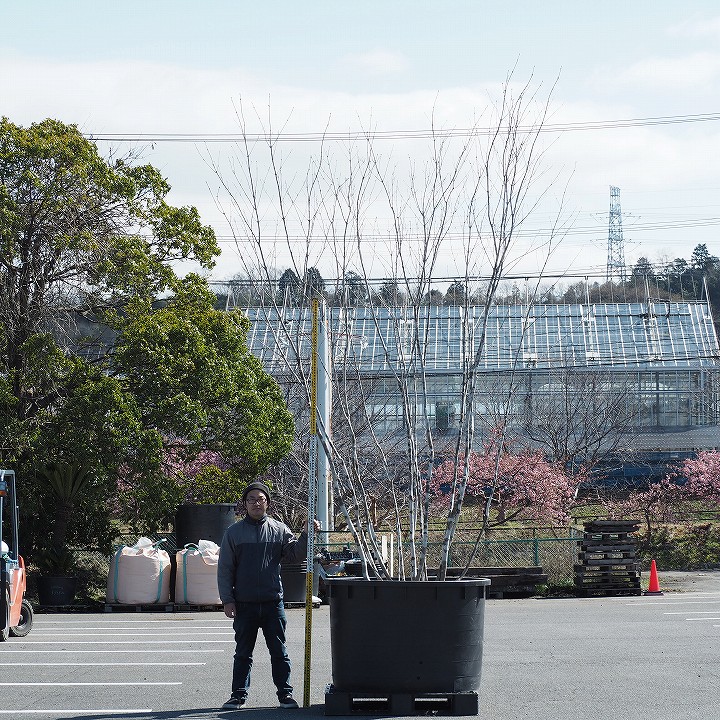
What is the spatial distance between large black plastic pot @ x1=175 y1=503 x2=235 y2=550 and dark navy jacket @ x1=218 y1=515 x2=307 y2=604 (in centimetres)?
1352

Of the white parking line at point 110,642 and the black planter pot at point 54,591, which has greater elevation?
the black planter pot at point 54,591

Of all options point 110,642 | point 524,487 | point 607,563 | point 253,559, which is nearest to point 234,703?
point 253,559

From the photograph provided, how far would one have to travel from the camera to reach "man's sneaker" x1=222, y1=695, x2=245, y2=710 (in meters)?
8.55

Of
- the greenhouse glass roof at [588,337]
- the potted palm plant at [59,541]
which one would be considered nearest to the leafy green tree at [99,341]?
the potted palm plant at [59,541]

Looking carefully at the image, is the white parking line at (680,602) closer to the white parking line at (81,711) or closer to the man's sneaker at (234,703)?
the man's sneaker at (234,703)

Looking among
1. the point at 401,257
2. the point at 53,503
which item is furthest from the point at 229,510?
the point at 401,257

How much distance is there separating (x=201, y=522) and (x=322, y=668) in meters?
11.4

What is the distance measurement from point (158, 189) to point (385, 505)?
11.7 m

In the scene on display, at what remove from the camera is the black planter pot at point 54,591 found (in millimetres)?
21562

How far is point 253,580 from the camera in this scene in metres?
8.76

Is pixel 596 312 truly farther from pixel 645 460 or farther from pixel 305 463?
pixel 305 463

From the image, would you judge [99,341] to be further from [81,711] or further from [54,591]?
[81,711]

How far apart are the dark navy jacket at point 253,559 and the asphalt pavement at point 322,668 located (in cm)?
87

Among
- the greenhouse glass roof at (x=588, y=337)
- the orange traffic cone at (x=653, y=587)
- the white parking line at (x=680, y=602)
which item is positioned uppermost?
the greenhouse glass roof at (x=588, y=337)
